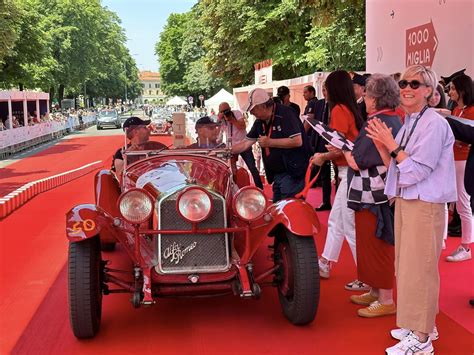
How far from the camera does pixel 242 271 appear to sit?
169 inches

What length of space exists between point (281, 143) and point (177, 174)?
1099mm

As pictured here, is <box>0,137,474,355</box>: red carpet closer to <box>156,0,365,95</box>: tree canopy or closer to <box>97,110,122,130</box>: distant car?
<box>156,0,365,95</box>: tree canopy

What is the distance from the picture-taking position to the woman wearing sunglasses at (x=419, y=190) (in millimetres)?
3479

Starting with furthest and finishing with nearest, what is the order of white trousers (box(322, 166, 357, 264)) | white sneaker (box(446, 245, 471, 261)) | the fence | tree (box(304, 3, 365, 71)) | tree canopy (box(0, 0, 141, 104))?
tree canopy (box(0, 0, 141, 104)) → tree (box(304, 3, 365, 71)) → the fence → white sneaker (box(446, 245, 471, 261)) → white trousers (box(322, 166, 357, 264))

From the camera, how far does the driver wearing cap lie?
562 centimetres

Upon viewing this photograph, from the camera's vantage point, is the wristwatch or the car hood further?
the car hood

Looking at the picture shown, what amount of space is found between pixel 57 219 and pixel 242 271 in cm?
557

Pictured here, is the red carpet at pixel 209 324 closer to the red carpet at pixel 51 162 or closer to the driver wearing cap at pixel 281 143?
the driver wearing cap at pixel 281 143

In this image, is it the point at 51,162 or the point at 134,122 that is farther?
the point at 51,162

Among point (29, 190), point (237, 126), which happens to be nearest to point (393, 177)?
point (237, 126)

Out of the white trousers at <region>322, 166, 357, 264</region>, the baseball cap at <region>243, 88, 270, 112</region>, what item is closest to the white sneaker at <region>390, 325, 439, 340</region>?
the white trousers at <region>322, 166, 357, 264</region>

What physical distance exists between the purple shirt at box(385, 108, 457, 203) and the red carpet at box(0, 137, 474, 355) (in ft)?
3.80

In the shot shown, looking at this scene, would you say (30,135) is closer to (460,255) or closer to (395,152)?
(460,255)

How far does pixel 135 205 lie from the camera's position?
14.4 feet
